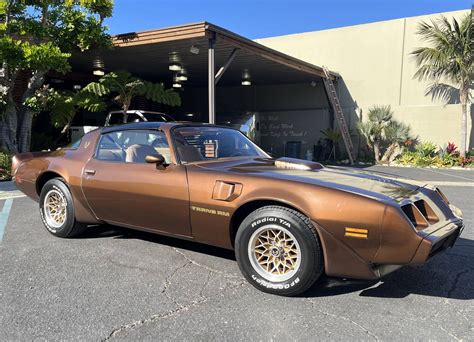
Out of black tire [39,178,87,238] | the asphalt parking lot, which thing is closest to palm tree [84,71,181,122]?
black tire [39,178,87,238]

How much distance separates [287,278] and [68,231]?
2.84 meters

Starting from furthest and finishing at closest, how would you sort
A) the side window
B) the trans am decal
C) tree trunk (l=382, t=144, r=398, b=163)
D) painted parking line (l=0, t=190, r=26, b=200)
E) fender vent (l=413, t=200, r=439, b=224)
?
1. tree trunk (l=382, t=144, r=398, b=163)
2. painted parking line (l=0, t=190, r=26, b=200)
3. the side window
4. the trans am decal
5. fender vent (l=413, t=200, r=439, b=224)

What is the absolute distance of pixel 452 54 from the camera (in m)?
15.0

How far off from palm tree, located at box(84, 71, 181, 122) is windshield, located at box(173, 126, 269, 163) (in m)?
9.59

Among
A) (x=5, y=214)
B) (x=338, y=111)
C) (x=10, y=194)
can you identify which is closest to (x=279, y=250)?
(x=5, y=214)

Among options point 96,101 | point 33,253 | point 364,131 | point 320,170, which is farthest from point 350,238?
point 364,131

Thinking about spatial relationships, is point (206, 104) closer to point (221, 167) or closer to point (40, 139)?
point (40, 139)

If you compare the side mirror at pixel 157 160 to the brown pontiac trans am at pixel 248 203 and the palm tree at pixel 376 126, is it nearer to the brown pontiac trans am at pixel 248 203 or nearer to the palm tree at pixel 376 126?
the brown pontiac trans am at pixel 248 203

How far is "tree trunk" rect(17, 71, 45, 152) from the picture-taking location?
1188cm

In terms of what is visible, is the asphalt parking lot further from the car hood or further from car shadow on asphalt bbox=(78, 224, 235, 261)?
the car hood

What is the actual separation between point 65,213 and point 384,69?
16116 mm

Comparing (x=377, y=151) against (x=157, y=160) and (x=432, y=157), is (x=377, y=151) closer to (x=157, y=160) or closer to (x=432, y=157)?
(x=432, y=157)

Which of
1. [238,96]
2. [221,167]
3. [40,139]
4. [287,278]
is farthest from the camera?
[238,96]

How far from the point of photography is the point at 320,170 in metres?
4.07
